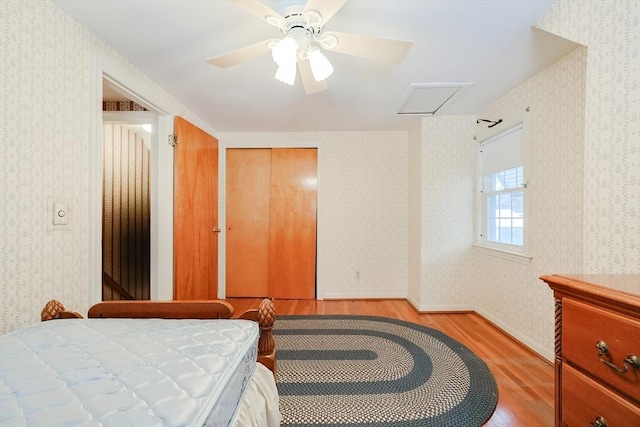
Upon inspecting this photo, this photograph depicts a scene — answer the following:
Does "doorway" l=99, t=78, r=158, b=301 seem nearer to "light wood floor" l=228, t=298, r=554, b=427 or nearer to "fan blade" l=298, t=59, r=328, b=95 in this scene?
"light wood floor" l=228, t=298, r=554, b=427

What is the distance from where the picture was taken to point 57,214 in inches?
51.7

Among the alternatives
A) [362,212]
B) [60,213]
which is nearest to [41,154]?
[60,213]

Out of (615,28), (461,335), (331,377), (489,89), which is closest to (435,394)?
(331,377)

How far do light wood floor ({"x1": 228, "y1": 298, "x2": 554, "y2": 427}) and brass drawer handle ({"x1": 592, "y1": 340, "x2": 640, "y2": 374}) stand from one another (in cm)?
102

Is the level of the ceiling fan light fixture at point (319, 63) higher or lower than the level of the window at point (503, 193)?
higher

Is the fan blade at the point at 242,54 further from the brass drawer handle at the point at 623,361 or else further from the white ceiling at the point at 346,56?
the brass drawer handle at the point at 623,361

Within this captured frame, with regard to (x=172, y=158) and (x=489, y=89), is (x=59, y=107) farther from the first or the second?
(x=489, y=89)

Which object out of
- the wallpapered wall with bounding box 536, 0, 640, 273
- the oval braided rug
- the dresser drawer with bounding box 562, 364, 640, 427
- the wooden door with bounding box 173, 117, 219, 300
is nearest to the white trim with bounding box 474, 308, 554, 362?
the oval braided rug

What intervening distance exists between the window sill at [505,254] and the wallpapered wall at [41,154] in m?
3.17

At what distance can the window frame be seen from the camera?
2.13m

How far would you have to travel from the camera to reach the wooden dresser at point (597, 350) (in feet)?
1.99

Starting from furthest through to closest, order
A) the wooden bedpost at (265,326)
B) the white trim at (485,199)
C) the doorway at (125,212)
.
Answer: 1. the doorway at (125,212)
2. the white trim at (485,199)
3. the wooden bedpost at (265,326)

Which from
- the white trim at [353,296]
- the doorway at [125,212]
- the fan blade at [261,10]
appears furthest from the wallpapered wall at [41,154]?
the white trim at [353,296]

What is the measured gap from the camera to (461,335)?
7.63ft
